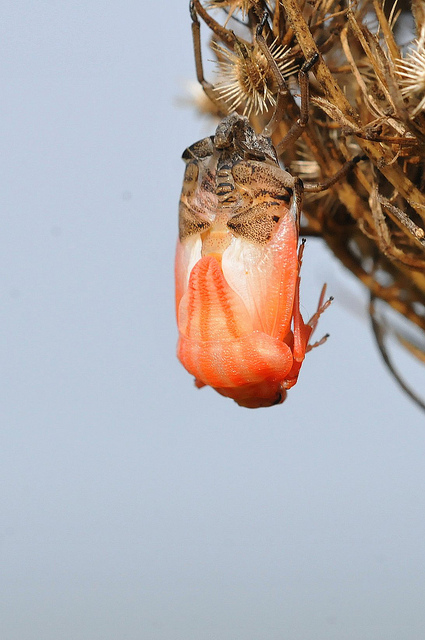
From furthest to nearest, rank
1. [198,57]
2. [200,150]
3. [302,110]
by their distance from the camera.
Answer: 1. [198,57]
2. [200,150]
3. [302,110]

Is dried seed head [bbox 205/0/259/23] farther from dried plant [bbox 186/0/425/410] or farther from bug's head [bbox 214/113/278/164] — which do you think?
bug's head [bbox 214/113/278/164]

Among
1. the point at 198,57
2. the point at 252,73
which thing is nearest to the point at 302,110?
the point at 252,73

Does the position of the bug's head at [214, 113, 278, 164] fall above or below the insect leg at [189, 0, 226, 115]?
below

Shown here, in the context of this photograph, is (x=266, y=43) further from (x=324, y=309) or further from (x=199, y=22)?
(x=324, y=309)

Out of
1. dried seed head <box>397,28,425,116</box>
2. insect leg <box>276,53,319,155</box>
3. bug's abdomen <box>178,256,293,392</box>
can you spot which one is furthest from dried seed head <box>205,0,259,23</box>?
bug's abdomen <box>178,256,293,392</box>

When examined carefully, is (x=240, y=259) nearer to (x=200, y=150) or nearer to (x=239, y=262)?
(x=239, y=262)

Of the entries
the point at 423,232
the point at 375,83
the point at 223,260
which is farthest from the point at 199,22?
the point at 423,232
